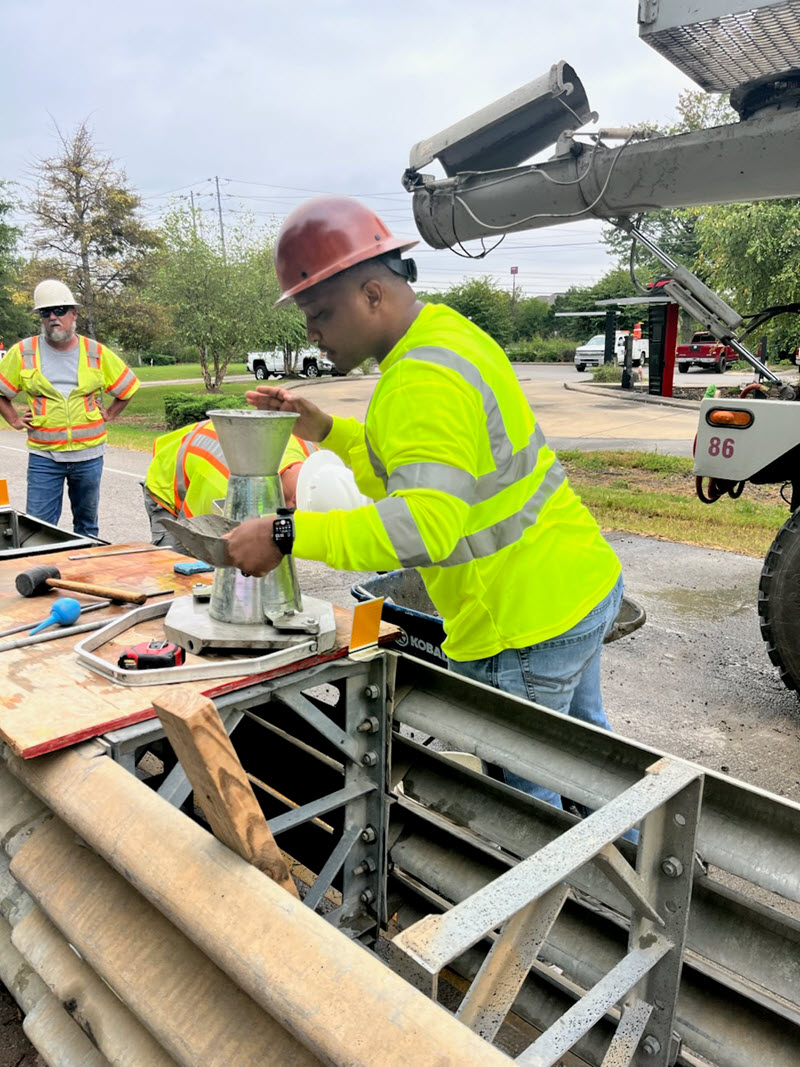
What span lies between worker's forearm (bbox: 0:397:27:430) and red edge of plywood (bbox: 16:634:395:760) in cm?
454

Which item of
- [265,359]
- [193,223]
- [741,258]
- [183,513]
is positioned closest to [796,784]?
[183,513]

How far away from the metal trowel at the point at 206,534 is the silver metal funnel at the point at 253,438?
12 cm

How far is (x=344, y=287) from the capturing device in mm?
1989

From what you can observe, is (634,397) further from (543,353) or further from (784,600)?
(543,353)

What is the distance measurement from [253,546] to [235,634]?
0.30 metres

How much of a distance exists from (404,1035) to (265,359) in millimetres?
40808

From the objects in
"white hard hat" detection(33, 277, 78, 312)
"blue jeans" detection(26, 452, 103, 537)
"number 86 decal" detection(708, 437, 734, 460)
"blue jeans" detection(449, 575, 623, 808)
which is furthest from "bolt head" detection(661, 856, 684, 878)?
"white hard hat" detection(33, 277, 78, 312)

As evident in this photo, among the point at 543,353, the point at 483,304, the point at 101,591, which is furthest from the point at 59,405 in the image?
the point at 483,304

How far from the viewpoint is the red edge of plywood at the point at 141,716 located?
158 cm

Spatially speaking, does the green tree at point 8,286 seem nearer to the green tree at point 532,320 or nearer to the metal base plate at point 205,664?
the metal base plate at point 205,664

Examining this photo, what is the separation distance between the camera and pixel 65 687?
1.83 meters

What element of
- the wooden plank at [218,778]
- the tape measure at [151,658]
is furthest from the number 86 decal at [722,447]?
the wooden plank at [218,778]

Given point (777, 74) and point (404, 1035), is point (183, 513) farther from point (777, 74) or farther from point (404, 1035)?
point (777, 74)

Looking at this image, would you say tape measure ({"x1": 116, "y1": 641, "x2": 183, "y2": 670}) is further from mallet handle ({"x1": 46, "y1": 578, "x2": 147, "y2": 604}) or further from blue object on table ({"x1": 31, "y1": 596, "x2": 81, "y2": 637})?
mallet handle ({"x1": 46, "y1": 578, "x2": 147, "y2": 604})
